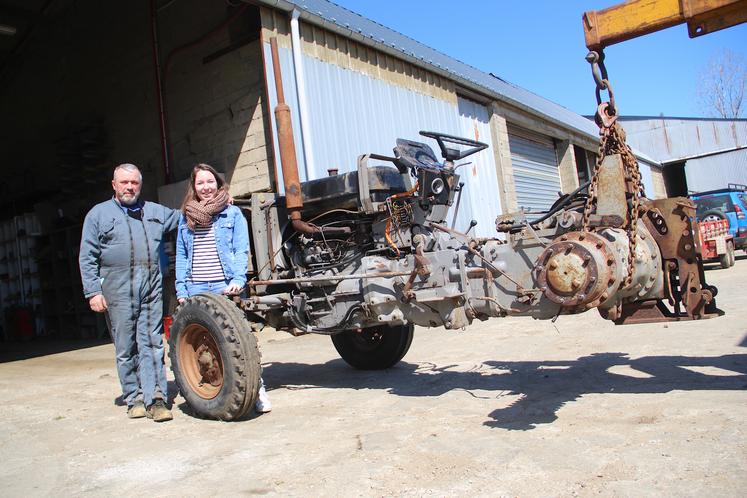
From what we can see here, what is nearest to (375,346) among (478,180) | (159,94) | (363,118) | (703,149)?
(363,118)

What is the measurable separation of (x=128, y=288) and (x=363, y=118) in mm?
5533

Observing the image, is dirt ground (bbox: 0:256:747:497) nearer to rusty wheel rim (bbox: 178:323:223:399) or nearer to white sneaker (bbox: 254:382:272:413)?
white sneaker (bbox: 254:382:272:413)

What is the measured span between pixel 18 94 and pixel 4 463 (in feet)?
45.7

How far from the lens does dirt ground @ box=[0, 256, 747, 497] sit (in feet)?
8.21

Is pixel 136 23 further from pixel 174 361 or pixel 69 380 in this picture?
pixel 174 361

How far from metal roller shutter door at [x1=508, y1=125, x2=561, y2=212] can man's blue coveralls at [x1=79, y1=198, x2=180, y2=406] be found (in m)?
11.2

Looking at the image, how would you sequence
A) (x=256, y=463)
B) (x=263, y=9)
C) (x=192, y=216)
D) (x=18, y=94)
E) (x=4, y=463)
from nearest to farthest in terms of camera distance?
(x=256, y=463) → (x=4, y=463) → (x=192, y=216) → (x=263, y=9) → (x=18, y=94)

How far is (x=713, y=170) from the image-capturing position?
3303 cm

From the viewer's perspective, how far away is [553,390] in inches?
152

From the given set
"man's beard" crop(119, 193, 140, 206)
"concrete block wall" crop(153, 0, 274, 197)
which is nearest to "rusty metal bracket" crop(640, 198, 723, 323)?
"man's beard" crop(119, 193, 140, 206)

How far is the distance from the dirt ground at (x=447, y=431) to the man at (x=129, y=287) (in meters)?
0.29

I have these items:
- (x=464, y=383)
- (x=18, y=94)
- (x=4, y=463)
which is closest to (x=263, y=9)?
(x=464, y=383)

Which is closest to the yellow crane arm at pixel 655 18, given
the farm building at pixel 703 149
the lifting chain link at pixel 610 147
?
the lifting chain link at pixel 610 147

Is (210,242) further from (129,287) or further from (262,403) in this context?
(262,403)
